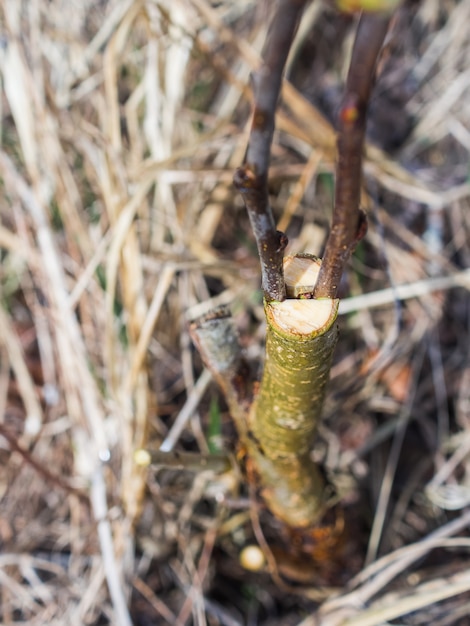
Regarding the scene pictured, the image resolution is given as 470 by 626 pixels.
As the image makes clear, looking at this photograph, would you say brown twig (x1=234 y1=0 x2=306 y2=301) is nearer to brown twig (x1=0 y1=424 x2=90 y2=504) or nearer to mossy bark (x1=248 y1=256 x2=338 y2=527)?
mossy bark (x1=248 y1=256 x2=338 y2=527)

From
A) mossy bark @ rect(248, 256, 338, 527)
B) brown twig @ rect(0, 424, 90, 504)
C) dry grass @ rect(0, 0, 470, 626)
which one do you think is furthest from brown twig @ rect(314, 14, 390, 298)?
brown twig @ rect(0, 424, 90, 504)

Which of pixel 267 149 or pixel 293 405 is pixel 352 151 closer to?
pixel 267 149

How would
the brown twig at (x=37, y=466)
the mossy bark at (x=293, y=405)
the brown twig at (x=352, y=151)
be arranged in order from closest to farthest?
the brown twig at (x=352, y=151)
the mossy bark at (x=293, y=405)
the brown twig at (x=37, y=466)

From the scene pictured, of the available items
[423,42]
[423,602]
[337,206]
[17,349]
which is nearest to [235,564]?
[423,602]

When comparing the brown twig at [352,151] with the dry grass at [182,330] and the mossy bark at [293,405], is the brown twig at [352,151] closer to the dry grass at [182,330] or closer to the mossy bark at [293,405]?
the mossy bark at [293,405]

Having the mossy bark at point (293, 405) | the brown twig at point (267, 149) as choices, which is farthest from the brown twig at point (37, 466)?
the brown twig at point (267, 149)

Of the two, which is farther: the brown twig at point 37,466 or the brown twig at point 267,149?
the brown twig at point 37,466

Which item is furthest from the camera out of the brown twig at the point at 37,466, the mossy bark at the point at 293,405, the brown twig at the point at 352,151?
the brown twig at the point at 37,466

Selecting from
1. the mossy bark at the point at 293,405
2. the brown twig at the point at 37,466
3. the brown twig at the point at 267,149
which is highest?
the brown twig at the point at 267,149
